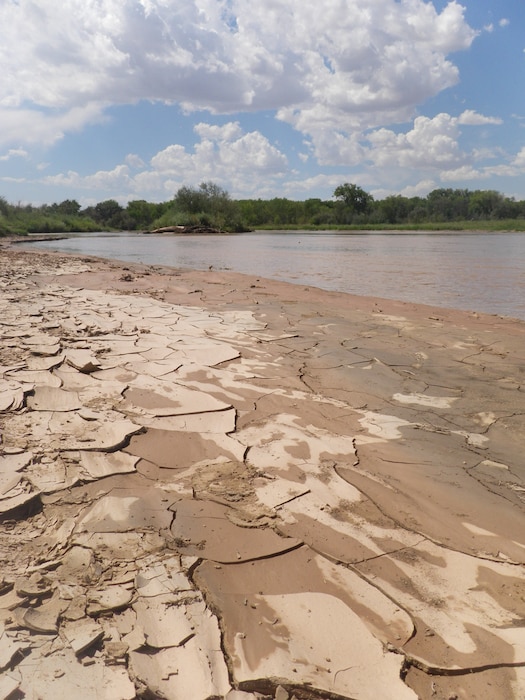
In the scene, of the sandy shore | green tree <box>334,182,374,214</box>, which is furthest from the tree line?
the sandy shore

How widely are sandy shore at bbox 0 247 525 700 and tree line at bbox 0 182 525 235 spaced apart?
1722 inches

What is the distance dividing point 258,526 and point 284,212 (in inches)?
2670

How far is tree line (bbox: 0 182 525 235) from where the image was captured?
47969mm

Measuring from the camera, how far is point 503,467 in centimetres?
223

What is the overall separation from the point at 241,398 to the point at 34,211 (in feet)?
182

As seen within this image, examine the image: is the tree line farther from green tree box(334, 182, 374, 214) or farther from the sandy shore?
the sandy shore

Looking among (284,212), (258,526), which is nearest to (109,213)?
(284,212)

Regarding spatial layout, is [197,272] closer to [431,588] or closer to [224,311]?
[224,311]

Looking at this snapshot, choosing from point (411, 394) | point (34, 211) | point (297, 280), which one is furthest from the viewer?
point (34, 211)

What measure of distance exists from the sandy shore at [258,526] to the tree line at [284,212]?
4373cm

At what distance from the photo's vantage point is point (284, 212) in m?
66.9

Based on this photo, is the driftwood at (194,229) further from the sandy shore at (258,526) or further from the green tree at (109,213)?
the sandy shore at (258,526)

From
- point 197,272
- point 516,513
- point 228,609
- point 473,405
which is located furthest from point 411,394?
point 197,272

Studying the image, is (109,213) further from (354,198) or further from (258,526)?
(258,526)
